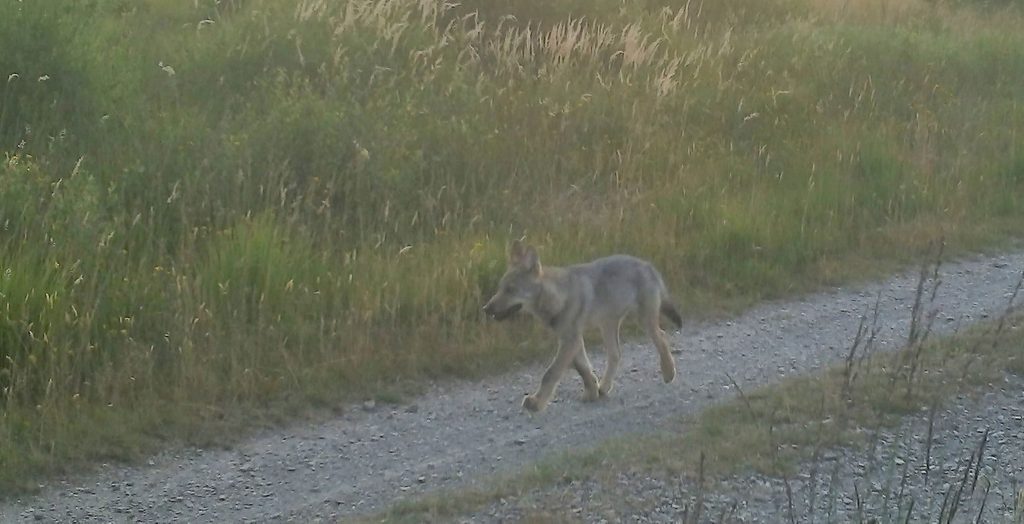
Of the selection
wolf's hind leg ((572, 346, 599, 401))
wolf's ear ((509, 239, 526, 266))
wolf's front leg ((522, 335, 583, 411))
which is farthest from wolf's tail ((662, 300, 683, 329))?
wolf's ear ((509, 239, 526, 266))

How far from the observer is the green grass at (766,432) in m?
5.42

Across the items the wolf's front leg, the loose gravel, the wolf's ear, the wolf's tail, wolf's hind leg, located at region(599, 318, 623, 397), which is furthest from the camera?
the wolf's tail

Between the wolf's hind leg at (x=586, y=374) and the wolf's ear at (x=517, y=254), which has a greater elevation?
the wolf's ear at (x=517, y=254)

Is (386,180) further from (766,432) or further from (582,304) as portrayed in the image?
(766,432)

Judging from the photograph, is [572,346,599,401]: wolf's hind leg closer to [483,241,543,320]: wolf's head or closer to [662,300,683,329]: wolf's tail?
[483,241,543,320]: wolf's head

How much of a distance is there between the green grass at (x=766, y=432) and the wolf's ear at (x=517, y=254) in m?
1.16

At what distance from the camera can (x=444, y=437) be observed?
639cm

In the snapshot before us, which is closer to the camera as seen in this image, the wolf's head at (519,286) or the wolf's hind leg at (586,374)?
the wolf's head at (519,286)

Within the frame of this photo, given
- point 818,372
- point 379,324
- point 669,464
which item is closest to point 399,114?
point 379,324

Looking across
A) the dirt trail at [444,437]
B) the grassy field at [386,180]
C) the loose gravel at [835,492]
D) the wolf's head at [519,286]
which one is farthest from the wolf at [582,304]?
the loose gravel at [835,492]

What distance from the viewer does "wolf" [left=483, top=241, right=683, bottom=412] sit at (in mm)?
6867

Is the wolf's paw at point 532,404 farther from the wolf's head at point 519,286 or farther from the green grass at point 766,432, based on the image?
the green grass at point 766,432

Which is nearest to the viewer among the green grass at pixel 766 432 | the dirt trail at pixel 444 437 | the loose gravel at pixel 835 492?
the loose gravel at pixel 835 492

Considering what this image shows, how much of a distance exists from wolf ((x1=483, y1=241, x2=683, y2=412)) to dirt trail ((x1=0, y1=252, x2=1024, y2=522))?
0.47 ft
